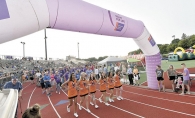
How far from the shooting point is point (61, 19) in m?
4.45

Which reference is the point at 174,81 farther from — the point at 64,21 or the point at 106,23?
the point at 64,21

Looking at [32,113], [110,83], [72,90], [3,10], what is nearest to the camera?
[32,113]

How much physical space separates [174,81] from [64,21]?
8.09 meters

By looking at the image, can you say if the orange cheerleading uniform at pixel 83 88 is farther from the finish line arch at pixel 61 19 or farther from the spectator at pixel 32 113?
the spectator at pixel 32 113

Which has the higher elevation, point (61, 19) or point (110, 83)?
point (61, 19)

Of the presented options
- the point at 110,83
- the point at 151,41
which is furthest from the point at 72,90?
the point at 151,41

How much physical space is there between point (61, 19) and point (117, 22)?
9.65 feet

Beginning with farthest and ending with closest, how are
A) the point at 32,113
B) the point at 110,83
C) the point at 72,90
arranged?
the point at 110,83, the point at 72,90, the point at 32,113

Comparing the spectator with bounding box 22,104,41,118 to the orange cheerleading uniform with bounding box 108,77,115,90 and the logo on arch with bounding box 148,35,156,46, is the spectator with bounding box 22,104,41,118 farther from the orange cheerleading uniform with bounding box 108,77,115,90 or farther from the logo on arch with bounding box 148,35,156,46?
the logo on arch with bounding box 148,35,156,46

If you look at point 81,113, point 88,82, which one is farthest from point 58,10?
point 81,113

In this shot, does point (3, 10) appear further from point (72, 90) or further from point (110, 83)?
point (110, 83)

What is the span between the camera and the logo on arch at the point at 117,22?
636cm

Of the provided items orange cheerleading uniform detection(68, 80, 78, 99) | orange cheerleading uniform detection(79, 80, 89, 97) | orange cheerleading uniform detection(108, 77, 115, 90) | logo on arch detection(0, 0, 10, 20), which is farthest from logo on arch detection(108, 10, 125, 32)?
logo on arch detection(0, 0, 10, 20)

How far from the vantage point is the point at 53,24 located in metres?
4.31
